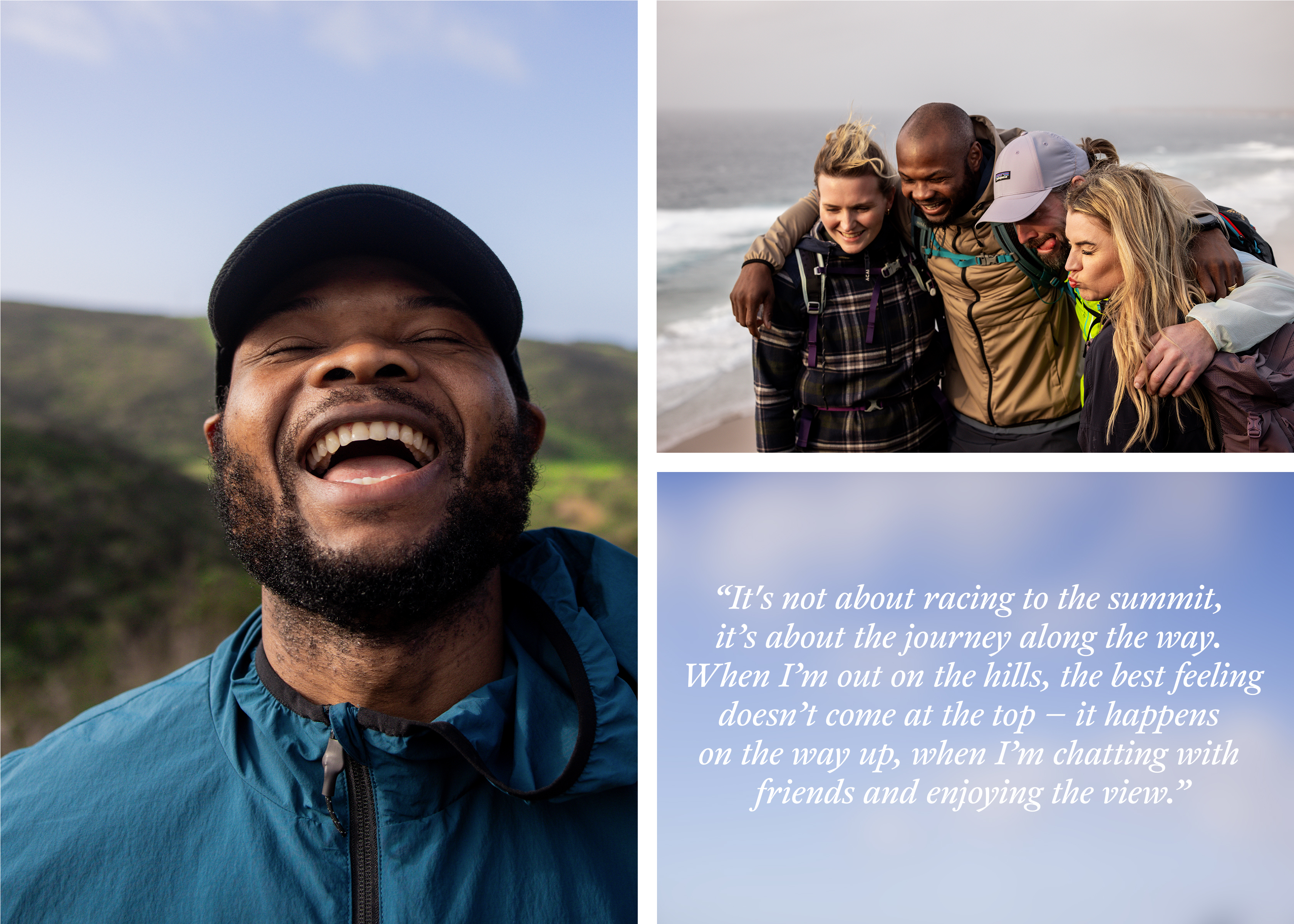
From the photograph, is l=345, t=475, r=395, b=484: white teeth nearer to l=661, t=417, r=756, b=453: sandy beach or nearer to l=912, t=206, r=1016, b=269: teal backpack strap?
l=661, t=417, r=756, b=453: sandy beach

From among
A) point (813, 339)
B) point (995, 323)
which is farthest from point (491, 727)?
point (995, 323)

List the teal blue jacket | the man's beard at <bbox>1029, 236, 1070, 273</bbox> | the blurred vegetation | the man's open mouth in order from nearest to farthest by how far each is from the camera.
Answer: the teal blue jacket < the man's open mouth < the man's beard at <bbox>1029, 236, 1070, 273</bbox> < the blurred vegetation

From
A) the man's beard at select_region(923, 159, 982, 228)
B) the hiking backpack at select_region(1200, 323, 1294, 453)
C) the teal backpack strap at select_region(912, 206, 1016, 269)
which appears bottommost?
the hiking backpack at select_region(1200, 323, 1294, 453)

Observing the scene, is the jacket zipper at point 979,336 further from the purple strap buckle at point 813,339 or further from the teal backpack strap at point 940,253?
the purple strap buckle at point 813,339

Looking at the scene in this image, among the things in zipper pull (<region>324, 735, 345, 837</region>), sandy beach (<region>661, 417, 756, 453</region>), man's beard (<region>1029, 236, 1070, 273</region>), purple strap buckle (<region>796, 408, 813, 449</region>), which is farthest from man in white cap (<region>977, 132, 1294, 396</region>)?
zipper pull (<region>324, 735, 345, 837</region>)

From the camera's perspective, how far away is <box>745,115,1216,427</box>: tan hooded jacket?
61.5 inches

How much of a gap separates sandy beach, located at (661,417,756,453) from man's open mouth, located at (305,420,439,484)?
0.52 meters

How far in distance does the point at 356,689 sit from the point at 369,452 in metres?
0.46

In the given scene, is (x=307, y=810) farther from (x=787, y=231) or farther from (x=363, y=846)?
(x=787, y=231)

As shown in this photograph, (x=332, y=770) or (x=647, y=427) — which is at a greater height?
(x=647, y=427)

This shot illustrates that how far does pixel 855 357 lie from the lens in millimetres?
1714

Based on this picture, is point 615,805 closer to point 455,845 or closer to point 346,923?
point 455,845

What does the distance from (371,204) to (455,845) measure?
119 centimetres

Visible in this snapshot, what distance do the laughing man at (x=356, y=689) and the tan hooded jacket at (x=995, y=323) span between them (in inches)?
30.5
